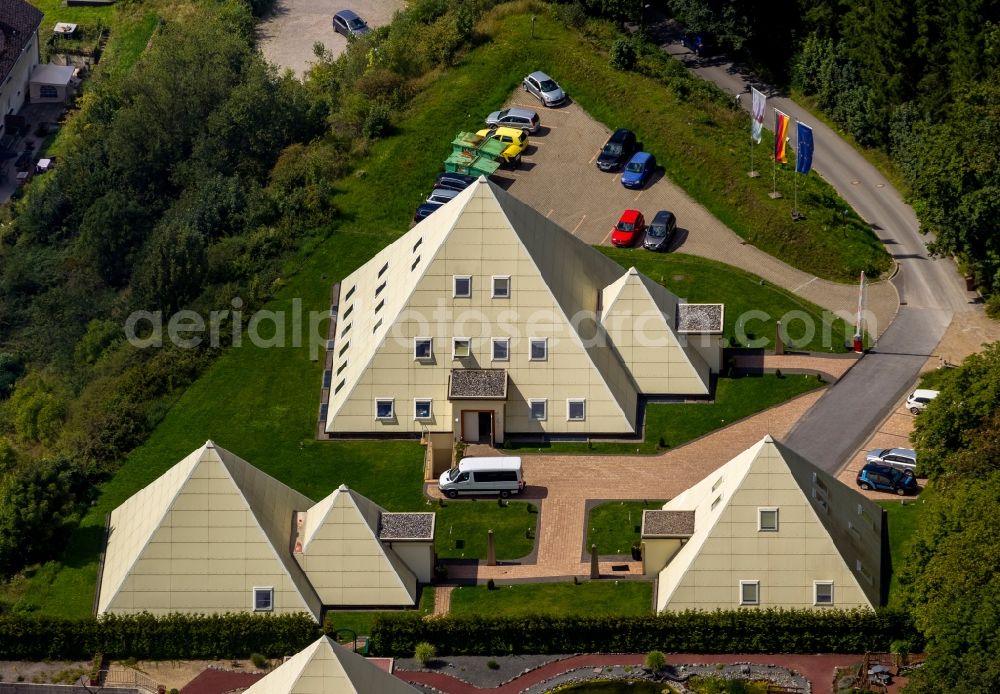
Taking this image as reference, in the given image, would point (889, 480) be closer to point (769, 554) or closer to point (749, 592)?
point (769, 554)

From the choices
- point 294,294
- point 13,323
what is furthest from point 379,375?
point 13,323

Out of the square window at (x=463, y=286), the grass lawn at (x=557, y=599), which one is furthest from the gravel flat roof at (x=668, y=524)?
the square window at (x=463, y=286)

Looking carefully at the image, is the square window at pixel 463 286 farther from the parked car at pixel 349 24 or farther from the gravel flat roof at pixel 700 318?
the parked car at pixel 349 24

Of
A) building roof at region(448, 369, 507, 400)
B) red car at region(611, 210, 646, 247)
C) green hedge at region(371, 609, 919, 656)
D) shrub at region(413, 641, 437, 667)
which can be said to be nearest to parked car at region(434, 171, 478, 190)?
red car at region(611, 210, 646, 247)

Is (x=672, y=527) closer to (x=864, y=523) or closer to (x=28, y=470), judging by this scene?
(x=864, y=523)

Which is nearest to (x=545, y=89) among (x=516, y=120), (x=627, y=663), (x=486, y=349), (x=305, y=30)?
(x=516, y=120)
